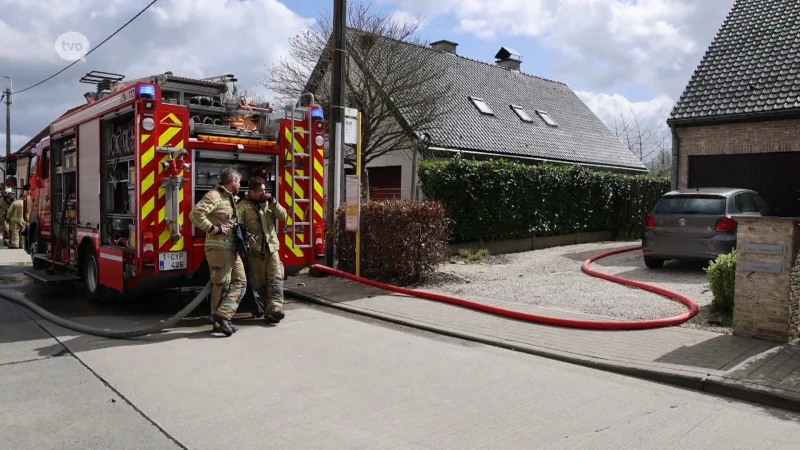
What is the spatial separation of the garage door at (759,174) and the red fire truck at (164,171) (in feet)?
31.1

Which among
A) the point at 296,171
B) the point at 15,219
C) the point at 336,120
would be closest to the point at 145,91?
the point at 296,171

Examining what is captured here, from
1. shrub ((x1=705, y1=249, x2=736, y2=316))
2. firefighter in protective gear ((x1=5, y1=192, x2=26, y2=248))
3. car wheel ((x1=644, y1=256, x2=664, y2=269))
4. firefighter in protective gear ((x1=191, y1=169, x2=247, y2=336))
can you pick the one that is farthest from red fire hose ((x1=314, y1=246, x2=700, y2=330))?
firefighter in protective gear ((x1=5, y1=192, x2=26, y2=248))

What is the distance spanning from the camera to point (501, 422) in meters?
4.40

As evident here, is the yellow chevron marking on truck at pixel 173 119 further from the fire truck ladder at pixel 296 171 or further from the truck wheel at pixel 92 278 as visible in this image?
the truck wheel at pixel 92 278

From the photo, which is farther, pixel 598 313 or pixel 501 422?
pixel 598 313

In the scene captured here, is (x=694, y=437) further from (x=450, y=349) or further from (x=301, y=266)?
(x=301, y=266)

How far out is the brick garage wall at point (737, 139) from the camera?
1309 centimetres

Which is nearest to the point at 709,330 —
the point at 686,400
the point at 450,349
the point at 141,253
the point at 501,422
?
the point at 686,400

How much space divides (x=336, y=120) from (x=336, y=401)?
690 centimetres

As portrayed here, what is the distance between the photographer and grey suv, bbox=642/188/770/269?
10.2 meters

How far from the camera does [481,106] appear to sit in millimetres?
24047

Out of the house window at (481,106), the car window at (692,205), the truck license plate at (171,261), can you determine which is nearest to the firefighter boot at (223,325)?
the truck license plate at (171,261)

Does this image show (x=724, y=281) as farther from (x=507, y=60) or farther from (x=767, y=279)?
(x=507, y=60)

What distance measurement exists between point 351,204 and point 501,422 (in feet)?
20.7
